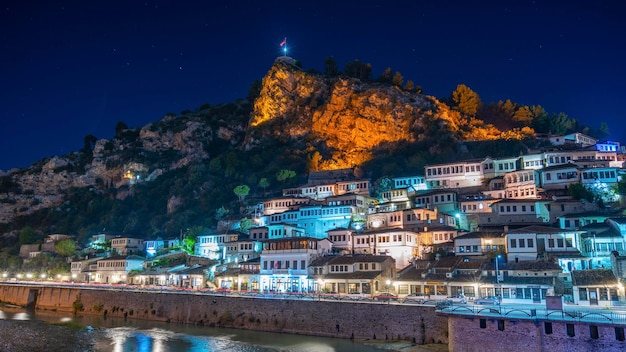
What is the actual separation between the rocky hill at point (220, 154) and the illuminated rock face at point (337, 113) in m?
0.27

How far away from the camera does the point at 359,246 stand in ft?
203

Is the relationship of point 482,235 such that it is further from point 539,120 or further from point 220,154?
point 220,154

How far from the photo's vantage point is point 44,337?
43438 millimetres

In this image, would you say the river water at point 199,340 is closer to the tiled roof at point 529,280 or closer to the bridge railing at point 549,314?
the bridge railing at point 549,314

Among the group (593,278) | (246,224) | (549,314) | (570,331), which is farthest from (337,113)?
(570,331)

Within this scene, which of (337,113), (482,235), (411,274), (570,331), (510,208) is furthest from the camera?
(337,113)

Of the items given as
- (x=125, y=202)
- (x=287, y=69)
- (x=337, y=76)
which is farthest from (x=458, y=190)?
(x=125, y=202)

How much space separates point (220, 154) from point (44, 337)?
8761 cm

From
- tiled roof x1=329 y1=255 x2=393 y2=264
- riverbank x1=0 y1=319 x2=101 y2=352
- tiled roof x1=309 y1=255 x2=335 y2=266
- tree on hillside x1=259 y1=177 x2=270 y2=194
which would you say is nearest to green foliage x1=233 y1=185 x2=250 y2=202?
tree on hillside x1=259 y1=177 x2=270 y2=194

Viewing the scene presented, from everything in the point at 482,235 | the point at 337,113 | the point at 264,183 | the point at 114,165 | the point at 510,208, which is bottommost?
the point at 482,235

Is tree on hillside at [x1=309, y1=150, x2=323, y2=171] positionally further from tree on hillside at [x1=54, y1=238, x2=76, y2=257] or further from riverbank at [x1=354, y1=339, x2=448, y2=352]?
riverbank at [x1=354, y1=339, x2=448, y2=352]

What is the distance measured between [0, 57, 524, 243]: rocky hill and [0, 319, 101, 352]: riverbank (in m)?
44.5

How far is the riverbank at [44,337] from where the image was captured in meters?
38.8

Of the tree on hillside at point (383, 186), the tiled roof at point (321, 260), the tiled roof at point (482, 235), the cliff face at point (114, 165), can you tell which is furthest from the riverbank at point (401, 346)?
the cliff face at point (114, 165)
